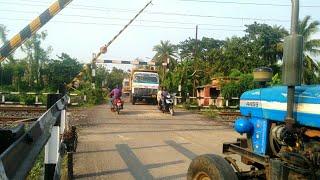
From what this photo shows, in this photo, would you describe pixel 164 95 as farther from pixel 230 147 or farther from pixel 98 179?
pixel 230 147

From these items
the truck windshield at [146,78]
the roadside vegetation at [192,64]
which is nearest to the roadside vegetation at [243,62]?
the roadside vegetation at [192,64]

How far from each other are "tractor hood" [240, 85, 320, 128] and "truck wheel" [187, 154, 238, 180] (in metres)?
0.82

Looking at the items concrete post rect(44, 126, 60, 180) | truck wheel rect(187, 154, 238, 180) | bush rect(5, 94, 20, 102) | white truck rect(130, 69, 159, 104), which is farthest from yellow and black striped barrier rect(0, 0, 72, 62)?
white truck rect(130, 69, 159, 104)

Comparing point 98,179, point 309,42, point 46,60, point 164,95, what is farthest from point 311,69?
point 98,179

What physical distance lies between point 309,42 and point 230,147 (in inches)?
1573

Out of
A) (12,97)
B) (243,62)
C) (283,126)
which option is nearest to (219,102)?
(12,97)

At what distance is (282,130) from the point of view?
5012 mm

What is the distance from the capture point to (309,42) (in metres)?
43.3

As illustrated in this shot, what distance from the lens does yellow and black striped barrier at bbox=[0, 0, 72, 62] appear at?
13.1 m

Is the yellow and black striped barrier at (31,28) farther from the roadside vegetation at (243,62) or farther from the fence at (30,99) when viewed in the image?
the roadside vegetation at (243,62)

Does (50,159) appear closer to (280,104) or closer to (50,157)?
(50,157)

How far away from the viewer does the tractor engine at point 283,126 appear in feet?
15.0

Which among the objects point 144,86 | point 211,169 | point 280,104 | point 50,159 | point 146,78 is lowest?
point 211,169

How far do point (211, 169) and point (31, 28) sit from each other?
391 inches
